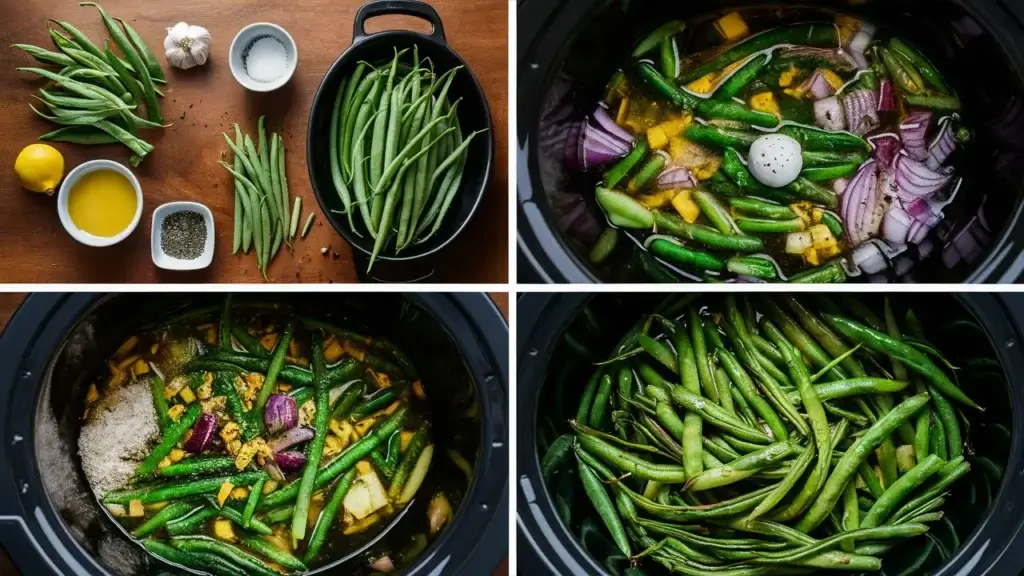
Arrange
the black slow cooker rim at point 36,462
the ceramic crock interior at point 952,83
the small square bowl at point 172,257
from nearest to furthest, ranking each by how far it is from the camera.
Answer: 1. the black slow cooker rim at point 36,462
2. the ceramic crock interior at point 952,83
3. the small square bowl at point 172,257

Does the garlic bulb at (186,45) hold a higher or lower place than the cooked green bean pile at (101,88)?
higher

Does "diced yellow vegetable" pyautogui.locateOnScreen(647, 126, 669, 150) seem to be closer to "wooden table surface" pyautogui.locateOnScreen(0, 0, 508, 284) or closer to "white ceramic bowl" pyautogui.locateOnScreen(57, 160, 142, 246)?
"wooden table surface" pyautogui.locateOnScreen(0, 0, 508, 284)

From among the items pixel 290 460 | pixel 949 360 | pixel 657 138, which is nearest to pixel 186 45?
pixel 290 460

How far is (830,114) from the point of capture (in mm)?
1441

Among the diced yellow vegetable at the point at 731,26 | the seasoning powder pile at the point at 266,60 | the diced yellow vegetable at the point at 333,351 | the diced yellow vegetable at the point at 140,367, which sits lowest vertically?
the diced yellow vegetable at the point at 140,367

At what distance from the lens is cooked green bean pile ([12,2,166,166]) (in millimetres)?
1393

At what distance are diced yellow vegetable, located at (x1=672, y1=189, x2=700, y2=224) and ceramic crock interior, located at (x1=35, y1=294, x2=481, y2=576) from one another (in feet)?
1.61

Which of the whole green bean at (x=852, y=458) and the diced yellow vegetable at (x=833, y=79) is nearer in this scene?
the whole green bean at (x=852, y=458)

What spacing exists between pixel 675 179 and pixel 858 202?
0.33 metres

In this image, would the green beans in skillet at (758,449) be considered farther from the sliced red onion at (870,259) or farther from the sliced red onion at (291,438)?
the sliced red onion at (291,438)

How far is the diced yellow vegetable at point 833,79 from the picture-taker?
A: 146cm

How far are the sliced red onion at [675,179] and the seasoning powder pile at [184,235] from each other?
829 mm

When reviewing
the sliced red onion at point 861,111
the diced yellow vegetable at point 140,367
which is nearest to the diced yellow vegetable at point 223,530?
the diced yellow vegetable at point 140,367

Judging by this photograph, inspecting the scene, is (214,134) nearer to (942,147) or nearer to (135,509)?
(135,509)
